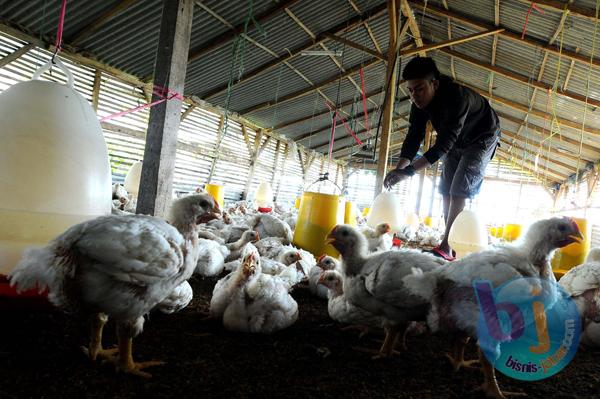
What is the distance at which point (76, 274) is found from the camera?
1353 millimetres

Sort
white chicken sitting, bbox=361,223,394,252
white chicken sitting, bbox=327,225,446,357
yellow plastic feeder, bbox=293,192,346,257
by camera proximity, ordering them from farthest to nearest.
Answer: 1. white chicken sitting, bbox=361,223,394,252
2. yellow plastic feeder, bbox=293,192,346,257
3. white chicken sitting, bbox=327,225,446,357

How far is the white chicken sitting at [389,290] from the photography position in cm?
173

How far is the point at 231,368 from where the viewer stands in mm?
1502

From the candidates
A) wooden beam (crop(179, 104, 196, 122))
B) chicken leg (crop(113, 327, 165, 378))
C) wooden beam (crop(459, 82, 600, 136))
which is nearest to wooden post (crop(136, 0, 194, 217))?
chicken leg (crop(113, 327, 165, 378))

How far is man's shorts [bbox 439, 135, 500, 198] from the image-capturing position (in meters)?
3.35

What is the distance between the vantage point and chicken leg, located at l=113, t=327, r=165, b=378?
1.39 m

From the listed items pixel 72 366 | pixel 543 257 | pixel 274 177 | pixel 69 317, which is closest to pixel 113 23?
pixel 69 317

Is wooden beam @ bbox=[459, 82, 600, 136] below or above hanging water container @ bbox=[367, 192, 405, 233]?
above

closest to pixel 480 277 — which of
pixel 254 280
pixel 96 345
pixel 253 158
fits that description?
pixel 254 280

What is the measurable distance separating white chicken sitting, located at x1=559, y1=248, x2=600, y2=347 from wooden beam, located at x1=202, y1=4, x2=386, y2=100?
260 inches

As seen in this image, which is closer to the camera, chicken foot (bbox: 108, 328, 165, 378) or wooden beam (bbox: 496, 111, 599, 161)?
chicken foot (bbox: 108, 328, 165, 378)

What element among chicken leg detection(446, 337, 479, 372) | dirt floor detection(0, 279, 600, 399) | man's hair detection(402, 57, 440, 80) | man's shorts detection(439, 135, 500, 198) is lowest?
dirt floor detection(0, 279, 600, 399)

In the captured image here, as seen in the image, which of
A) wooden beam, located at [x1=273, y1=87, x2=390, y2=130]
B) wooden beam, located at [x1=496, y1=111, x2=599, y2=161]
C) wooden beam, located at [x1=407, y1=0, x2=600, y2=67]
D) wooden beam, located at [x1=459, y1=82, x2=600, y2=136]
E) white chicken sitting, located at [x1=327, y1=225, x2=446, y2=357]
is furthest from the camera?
wooden beam, located at [x1=273, y1=87, x2=390, y2=130]

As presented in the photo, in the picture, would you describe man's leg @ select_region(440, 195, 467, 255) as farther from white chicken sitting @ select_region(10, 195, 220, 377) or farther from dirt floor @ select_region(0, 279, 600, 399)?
white chicken sitting @ select_region(10, 195, 220, 377)
